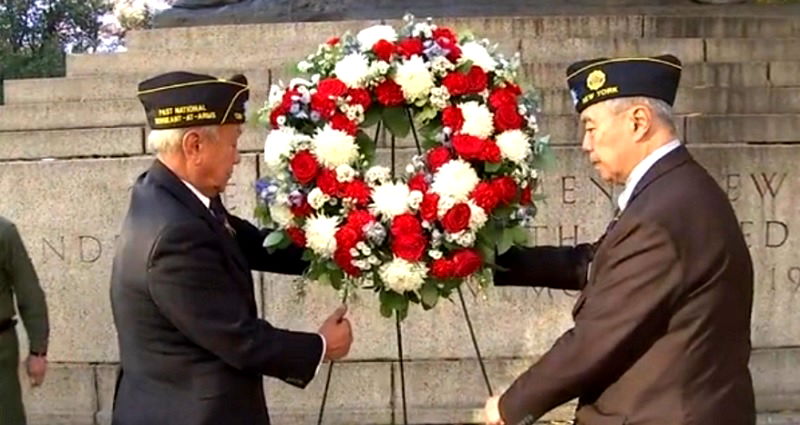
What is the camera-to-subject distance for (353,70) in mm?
3736

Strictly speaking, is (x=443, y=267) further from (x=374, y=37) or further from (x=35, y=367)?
(x=35, y=367)

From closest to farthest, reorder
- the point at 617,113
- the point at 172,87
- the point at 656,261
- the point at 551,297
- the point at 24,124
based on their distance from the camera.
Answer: the point at 656,261, the point at 617,113, the point at 172,87, the point at 551,297, the point at 24,124

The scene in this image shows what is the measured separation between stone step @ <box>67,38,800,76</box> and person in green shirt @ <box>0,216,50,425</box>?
267cm

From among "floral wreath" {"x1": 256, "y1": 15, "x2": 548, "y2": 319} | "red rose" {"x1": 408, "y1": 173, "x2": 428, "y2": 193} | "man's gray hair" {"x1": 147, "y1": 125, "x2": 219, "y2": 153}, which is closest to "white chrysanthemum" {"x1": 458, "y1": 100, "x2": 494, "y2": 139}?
"floral wreath" {"x1": 256, "y1": 15, "x2": 548, "y2": 319}

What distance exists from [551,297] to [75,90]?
11.1ft

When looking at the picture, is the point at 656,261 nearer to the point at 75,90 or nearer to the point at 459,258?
the point at 459,258

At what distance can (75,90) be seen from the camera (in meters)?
7.20

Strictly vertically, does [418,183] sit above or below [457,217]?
above

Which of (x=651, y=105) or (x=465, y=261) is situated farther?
(x=465, y=261)

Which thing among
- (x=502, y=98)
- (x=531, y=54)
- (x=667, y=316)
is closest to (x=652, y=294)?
(x=667, y=316)

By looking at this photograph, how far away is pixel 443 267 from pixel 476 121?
1.67 ft

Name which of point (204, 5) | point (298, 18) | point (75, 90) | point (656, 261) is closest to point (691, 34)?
point (298, 18)

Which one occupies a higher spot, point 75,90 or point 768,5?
point 768,5

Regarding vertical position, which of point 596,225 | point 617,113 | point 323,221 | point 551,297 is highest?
point 617,113
